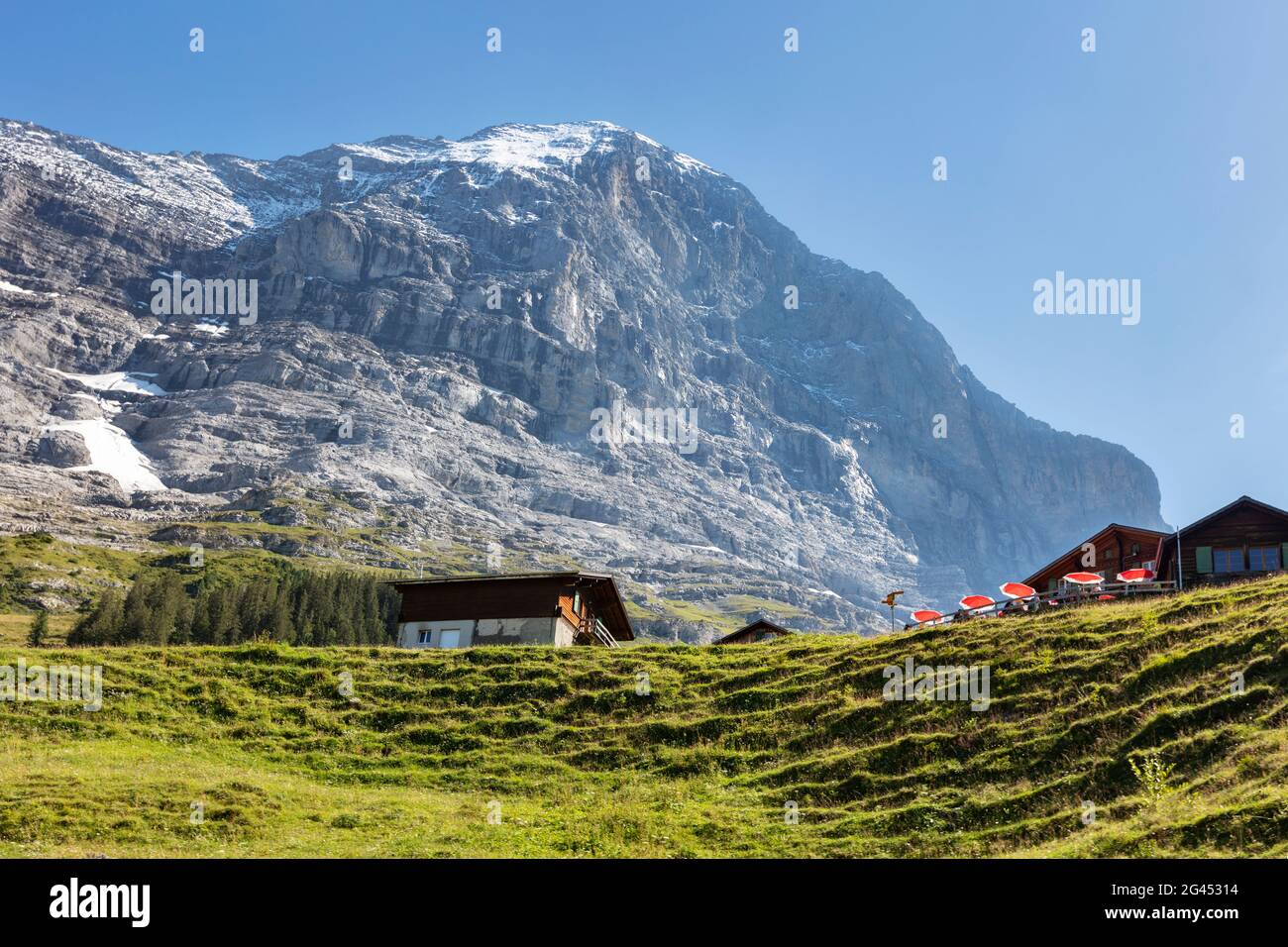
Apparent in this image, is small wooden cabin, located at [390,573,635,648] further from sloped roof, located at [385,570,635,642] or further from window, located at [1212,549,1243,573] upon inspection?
window, located at [1212,549,1243,573]

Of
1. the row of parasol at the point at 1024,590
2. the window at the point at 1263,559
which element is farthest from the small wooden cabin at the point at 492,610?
the window at the point at 1263,559

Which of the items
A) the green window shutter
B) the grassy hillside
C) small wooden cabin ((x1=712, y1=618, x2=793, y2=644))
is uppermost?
the green window shutter

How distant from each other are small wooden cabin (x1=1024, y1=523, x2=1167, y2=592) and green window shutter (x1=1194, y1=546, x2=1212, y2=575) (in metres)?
4.04

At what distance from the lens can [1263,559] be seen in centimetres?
5662

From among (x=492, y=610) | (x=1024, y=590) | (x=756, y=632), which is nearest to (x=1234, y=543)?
(x=1024, y=590)

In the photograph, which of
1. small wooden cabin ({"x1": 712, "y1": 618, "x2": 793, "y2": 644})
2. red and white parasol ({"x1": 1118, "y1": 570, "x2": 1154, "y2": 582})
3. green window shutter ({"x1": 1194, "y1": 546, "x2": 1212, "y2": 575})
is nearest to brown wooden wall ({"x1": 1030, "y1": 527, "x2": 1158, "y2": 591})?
green window shutter ({"x1": 1194, "y1": 546, "x2": 1212, "y2": 575})

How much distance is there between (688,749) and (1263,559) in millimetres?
Result: 39575

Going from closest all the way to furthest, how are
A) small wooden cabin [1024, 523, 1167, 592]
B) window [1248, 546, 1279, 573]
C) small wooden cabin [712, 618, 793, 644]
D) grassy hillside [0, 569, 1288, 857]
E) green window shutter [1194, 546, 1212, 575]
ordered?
grassy hillside [0, 569, 1288, 857] → window [1248, 546, 1279, 573] → green window shutter [1194, 546, 1212, 575] → small wooden cabin [1024, 523, 1167, 592] → small wooden cabin [712, 618, 793, 644]

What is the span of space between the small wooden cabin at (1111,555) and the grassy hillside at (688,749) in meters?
18.3

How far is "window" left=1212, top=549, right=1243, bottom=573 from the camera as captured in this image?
2242 inches

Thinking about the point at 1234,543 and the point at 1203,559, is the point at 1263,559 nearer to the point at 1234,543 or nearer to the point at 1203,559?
the point at 1234,543

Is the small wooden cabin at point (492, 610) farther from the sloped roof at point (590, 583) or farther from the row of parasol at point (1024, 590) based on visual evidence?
the row of parasol at point (1024, 590)
